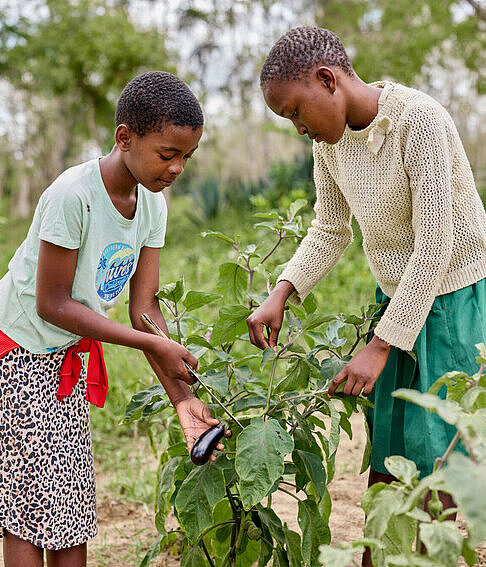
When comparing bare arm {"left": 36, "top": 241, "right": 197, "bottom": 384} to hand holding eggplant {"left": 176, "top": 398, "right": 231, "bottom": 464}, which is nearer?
bare arm {"left": 36, "top": 241, "right": 197, "bottom": 384}

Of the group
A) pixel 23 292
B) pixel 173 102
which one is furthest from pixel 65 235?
pixel 173 102

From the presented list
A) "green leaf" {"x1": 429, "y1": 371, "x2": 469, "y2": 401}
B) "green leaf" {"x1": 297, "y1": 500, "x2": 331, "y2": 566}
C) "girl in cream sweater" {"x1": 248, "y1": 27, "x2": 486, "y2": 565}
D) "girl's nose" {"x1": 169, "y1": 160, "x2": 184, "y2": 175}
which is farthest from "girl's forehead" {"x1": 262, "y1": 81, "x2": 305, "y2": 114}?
"green leaf" {"x1": 297, "y1": 500, "x2": 331, "y2": 566}

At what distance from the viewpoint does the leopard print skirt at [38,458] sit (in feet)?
5.89

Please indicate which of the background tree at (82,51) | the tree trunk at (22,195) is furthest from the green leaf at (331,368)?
the tree trunk at (22,195)

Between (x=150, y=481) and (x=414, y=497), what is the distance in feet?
7.51

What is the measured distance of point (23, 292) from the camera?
1.82 m

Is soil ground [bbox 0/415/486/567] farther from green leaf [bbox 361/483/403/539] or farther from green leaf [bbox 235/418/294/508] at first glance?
green leaf [bbox 361/483/403/539]

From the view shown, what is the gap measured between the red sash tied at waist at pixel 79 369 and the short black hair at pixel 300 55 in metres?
0.83

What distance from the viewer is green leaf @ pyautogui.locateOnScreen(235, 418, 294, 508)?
1.51 m

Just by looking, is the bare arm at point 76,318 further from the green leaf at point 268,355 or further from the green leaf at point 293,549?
the green leaf at point 293,549

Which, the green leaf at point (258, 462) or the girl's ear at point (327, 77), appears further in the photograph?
the girl's ear at point (327, 77)

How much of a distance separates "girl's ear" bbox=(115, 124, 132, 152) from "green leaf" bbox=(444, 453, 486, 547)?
1.17m

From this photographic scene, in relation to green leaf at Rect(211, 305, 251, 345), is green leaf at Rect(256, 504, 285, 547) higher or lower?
lower

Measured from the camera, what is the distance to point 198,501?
167 cm
